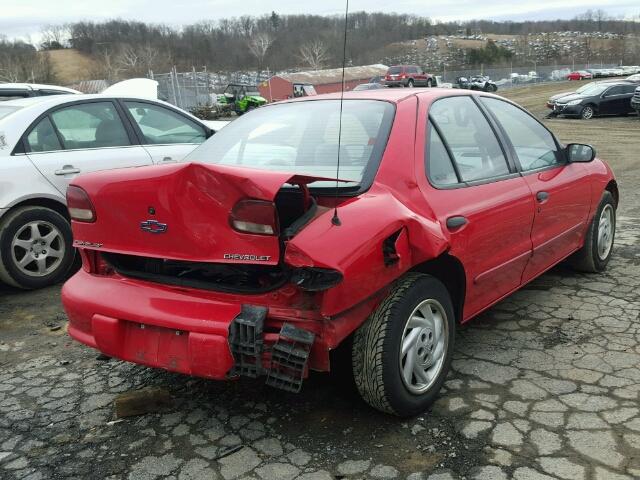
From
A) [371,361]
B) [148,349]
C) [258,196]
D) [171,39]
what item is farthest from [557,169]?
[171,39]

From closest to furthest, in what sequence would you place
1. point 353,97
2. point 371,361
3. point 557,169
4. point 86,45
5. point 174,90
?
point 371,361
point 353,97
point 557,169
point 174,90
point 86,45

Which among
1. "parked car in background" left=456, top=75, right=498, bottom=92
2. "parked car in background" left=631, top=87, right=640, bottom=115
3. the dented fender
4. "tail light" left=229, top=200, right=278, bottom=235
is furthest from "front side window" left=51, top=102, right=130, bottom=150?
"parked car in background" left=456, top=75, right=498, bottom=92

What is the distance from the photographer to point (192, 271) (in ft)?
9.16

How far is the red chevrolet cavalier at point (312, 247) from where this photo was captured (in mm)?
2393

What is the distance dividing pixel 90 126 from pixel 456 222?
391 cm

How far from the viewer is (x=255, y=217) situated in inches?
93.4

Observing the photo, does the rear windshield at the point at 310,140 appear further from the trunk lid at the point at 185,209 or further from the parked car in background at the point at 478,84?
the parked car in background at the point at 478,84

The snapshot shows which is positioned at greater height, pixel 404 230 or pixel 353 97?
pixel 353 97

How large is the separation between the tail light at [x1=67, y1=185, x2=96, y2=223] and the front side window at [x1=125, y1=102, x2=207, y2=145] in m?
3.03

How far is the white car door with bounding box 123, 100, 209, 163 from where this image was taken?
5.80 metres

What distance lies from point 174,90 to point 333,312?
31954 mm

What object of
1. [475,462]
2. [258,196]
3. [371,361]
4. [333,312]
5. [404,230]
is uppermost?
[258,196]

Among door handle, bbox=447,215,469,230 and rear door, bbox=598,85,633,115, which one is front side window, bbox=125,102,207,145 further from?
rear door, bbox=598,85,633,115

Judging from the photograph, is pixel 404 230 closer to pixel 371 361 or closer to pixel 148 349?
pixel 371 361
